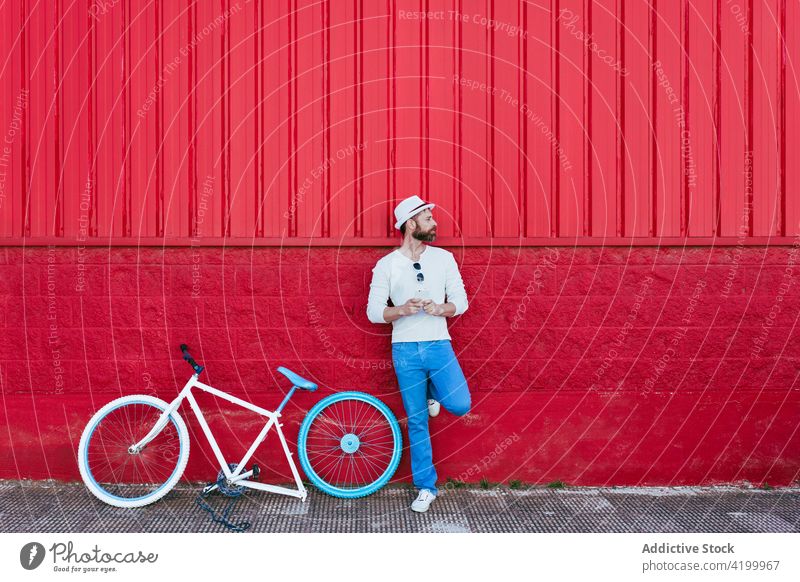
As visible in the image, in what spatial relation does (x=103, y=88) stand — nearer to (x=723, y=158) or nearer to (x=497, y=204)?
(x=497, y=204)

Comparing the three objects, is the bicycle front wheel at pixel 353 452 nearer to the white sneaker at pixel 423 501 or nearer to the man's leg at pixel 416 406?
the man's leg at pixel 416 406

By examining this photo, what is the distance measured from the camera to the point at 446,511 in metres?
5.18

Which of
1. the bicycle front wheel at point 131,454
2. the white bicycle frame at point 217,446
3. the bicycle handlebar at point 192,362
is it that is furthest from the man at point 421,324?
the bicycle front wheel at point 131,454

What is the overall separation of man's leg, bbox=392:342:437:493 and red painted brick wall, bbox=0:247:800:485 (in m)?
0.34

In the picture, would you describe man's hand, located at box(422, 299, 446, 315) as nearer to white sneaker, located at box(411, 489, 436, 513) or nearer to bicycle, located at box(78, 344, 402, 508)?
bicycle, located at box(78, 344, 402, 508)

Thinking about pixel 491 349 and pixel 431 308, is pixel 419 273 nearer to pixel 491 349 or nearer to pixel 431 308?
pixel 431 308

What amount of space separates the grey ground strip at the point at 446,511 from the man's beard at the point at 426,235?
1951mm

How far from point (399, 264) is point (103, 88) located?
2.77 metres

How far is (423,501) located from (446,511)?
0.18 m

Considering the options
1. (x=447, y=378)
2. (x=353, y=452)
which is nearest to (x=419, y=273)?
(x=447, y=378)

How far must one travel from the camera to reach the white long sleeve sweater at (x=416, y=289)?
5.27 metres

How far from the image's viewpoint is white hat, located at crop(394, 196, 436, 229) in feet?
17.4

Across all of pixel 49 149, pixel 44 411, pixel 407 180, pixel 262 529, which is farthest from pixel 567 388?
pixel 49 149

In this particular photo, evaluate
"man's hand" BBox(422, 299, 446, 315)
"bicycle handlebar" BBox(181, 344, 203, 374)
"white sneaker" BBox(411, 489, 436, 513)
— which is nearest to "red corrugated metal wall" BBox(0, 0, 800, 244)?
"man's hand" BBox(422, 299, 446, 315)
